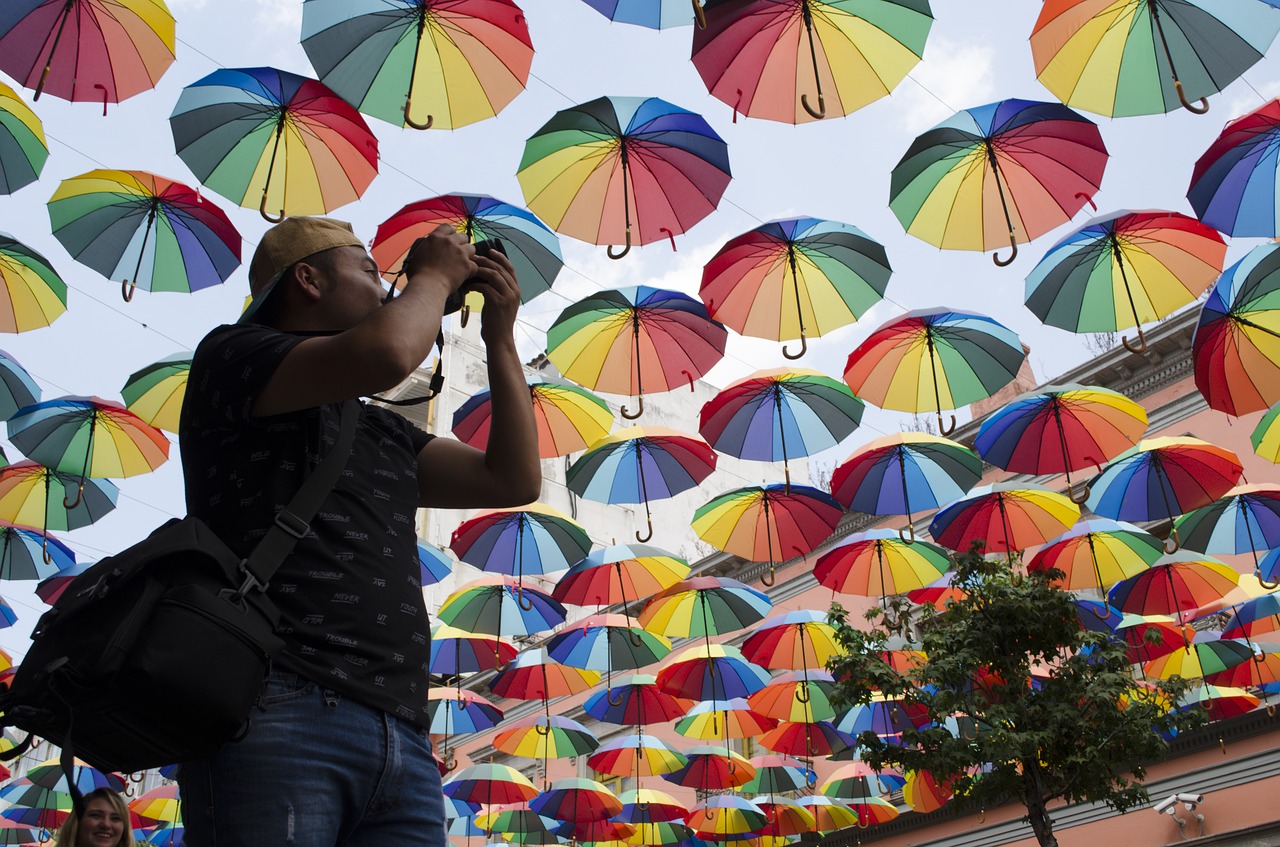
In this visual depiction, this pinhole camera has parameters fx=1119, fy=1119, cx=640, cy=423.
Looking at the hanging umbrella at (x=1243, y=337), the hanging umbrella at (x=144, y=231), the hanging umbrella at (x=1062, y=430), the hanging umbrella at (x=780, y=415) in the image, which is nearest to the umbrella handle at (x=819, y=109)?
the hanging umbrella at (x=1243, y=337)

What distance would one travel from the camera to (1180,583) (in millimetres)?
14102

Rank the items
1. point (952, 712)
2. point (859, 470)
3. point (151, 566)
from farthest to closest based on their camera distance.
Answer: point (859, 470)
point (952, 712)
point (151, 566)

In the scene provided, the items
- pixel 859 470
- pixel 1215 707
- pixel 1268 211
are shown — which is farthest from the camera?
pixel 1215 707

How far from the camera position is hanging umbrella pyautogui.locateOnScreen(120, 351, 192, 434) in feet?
36.3

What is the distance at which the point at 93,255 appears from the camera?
970 centimetres

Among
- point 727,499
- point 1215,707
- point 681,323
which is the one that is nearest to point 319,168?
point 681,323

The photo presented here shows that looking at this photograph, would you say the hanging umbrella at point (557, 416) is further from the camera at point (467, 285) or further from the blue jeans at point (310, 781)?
the blue jeans at point (310, 781)

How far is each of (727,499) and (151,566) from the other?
37.7 ft

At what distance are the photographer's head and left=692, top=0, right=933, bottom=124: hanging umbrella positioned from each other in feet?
17.3

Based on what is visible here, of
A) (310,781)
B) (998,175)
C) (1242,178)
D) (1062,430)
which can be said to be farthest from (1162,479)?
(310,781)

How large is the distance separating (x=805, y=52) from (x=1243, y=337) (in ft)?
15.1

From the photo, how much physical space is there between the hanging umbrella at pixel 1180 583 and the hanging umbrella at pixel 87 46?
483 inches

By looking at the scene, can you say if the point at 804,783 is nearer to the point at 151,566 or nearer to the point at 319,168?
the point at 319,168

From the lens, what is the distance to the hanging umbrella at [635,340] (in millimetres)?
10156
